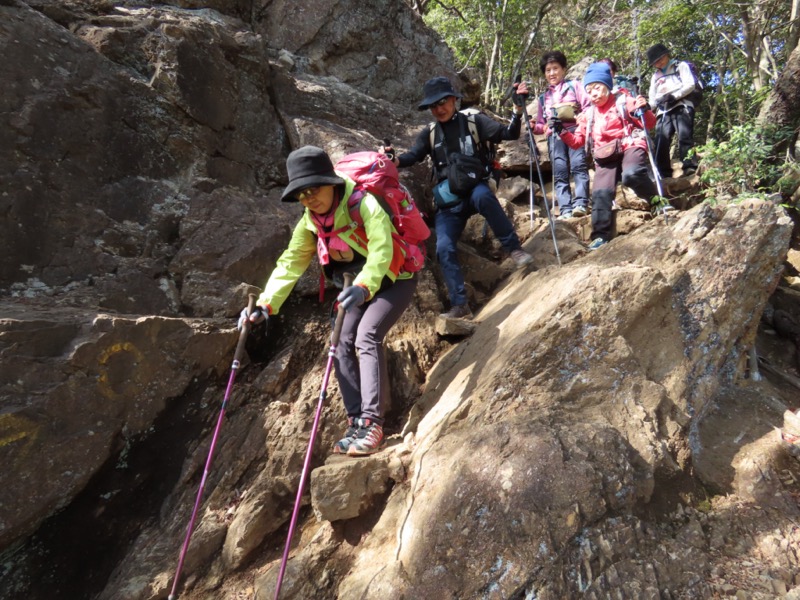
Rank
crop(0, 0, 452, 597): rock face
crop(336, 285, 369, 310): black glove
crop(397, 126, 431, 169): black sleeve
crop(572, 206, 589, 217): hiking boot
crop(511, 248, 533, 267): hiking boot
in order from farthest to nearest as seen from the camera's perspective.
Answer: crop(572, 206, 589, 217): hiking boot → crop(397, 126, 431, 169): black sleeve → crop(511, 248, 533, 267): hiking boot → crop(0, 0, 452, 597): rock face → crop(336, 285, 369, 310): black glove

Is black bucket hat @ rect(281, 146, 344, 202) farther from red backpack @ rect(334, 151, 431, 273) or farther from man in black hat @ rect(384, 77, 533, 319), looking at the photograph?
man in black hat @ rect(384, 77, 533, 319)

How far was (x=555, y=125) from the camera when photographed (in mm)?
7125

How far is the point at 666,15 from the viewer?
12.1m

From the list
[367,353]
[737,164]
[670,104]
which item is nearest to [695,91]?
[670,104]

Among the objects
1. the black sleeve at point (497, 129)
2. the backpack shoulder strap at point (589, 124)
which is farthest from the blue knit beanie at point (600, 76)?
the black sleeve at point (497, 129)

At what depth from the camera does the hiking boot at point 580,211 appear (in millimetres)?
7457

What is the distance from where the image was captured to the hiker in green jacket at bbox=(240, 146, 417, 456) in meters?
4.20

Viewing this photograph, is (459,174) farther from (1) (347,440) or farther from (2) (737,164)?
(2) (737,164)

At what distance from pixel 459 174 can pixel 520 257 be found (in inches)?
54.6

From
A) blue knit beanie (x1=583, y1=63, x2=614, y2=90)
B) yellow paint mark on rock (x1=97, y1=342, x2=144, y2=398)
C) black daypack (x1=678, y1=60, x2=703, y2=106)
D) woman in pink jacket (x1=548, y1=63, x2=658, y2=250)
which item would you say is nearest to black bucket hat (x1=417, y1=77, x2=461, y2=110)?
woman in pink jacket (x1=548, y1=63, x2=658, y2=250)

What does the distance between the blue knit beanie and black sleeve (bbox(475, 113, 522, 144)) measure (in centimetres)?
173

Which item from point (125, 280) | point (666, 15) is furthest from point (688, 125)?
point (125, 280)

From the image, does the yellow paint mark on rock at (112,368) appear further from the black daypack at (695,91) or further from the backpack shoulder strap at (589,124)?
the black daypack at (695,91)

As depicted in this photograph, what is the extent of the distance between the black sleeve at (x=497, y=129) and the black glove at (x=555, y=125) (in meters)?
1.25
